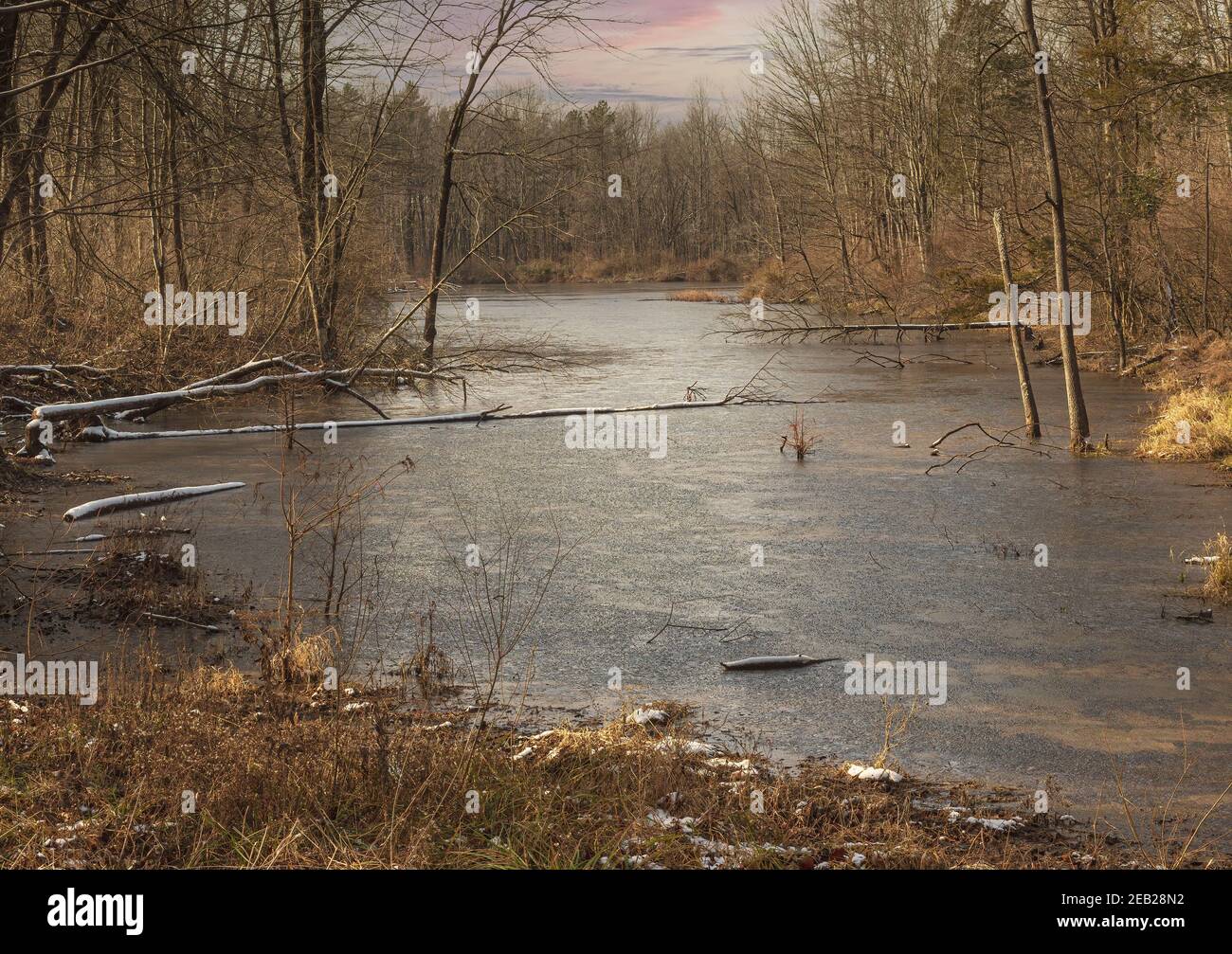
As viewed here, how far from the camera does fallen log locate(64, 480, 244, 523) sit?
12555 millimetres

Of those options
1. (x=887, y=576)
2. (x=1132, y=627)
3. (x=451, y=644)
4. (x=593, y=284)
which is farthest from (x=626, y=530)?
(x=593, y=284)

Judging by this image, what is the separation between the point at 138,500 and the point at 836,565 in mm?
7325

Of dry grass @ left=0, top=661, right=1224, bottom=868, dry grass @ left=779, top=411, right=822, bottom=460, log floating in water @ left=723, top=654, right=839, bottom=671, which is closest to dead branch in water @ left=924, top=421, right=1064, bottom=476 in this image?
dry grass @ left=779, top=411, right=822, bottom=460

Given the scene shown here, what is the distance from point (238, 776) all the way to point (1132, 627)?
258 inches

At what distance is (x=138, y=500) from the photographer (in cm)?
1328

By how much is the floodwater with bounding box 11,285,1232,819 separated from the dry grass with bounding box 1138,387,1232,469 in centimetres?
42

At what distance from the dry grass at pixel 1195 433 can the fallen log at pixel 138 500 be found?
11786mm

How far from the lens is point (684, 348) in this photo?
113ft

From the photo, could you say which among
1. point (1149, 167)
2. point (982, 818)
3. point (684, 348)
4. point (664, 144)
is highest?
point (664, 144)

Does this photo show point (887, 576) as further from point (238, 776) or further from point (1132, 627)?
point (238, 776)

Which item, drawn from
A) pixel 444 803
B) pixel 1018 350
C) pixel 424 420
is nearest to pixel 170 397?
pixel 424 420

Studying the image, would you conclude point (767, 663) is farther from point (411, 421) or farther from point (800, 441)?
point (411, 421)

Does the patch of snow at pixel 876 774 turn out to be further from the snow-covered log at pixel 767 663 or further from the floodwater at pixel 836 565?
the snow-covered log at pixel 767 663

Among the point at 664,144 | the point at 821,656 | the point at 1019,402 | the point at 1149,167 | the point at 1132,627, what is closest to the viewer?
the point at 821,656
